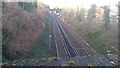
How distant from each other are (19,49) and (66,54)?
391cm

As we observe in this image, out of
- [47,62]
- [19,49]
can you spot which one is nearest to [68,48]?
[19,49]

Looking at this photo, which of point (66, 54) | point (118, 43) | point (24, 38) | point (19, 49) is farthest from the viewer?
point (118, 43)

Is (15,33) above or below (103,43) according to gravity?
above

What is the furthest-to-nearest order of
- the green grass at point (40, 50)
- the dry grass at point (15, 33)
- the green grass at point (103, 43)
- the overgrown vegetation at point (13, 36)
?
the green grass at point (103, 43) < the green grass at point (40, 50) < the dry grass at point (15, 33) < the overgrown vegetation at point (13, 36)

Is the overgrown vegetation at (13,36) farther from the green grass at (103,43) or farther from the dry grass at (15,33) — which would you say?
the green grass at (103,43)

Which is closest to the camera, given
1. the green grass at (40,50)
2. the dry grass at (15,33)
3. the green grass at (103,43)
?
the dry grass at (15,33)

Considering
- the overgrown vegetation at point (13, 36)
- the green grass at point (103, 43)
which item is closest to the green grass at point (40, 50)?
the overgrown vegetation at point (13, 36)

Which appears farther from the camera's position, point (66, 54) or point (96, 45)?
point (96, 45)

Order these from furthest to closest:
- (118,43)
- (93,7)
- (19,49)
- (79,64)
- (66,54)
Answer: (93,7), (118,43), (66,54), (19,49), (79,64)

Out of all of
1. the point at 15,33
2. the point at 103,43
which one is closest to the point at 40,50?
the point at 15,33

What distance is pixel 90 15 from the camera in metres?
45.8

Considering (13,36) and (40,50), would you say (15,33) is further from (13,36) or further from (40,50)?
(40,50)

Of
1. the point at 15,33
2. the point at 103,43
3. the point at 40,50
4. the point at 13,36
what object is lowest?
the point at 40,50

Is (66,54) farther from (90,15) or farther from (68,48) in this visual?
(90,15)
